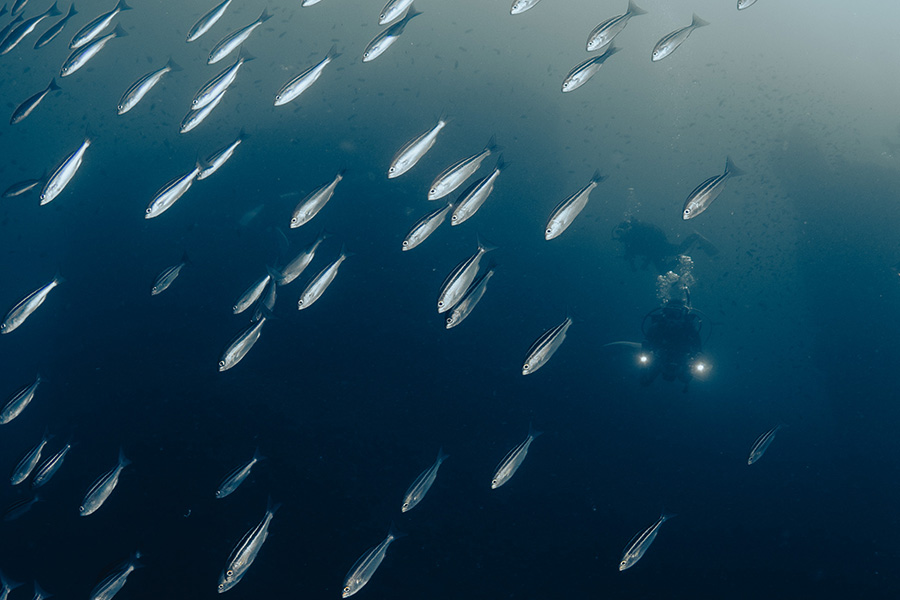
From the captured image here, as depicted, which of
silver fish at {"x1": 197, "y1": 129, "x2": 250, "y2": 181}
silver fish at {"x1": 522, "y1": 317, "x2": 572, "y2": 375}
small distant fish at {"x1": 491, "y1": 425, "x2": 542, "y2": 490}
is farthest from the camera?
silver fish at {"x1": 197, "y1": 129, "x2": 250, "y2": 181}

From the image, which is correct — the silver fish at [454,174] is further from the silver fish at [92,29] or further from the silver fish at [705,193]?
the silver fish at [92,29]

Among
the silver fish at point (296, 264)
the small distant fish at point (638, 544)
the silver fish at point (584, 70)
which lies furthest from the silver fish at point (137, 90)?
the small distant fish at point (638, 544)

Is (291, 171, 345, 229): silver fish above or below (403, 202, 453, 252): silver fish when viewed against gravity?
above

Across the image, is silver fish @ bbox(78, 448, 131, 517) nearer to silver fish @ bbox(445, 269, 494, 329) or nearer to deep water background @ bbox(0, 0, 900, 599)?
deep water background @ bbox(0, 0, 900, 599)

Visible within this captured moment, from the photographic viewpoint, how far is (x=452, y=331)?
12.4 m

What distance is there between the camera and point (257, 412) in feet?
31.6

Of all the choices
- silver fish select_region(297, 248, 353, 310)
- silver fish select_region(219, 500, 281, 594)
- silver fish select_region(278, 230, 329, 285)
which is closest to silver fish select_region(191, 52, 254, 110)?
silver fish select_region(278, 230, 329, 285)

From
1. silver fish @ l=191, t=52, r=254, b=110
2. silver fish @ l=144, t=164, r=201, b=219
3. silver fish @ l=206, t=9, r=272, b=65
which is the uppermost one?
silver fish @ l=206, t=9, r=272, b=65

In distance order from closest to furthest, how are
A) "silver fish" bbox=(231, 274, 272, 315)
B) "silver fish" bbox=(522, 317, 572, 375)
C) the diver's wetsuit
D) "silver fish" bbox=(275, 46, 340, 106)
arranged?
1. "silver fish" bbox=(522, 317, 572, 375)
2. "silver fish" bbox=(275, 46, 340, 106)
3. "silver fish" bbox=(231, 274, 272, 315)
4. the diver's wetsuit

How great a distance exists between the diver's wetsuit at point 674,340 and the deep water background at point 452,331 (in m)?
3.32

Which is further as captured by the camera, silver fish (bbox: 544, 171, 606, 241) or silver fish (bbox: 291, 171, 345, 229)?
silver fish (bbox: 291, 171, 345, 229)

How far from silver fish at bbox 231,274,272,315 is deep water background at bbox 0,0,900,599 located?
893mm

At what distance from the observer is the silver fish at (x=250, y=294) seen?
5418 millimetres

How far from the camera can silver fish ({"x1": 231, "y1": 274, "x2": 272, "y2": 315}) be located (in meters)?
5.42
